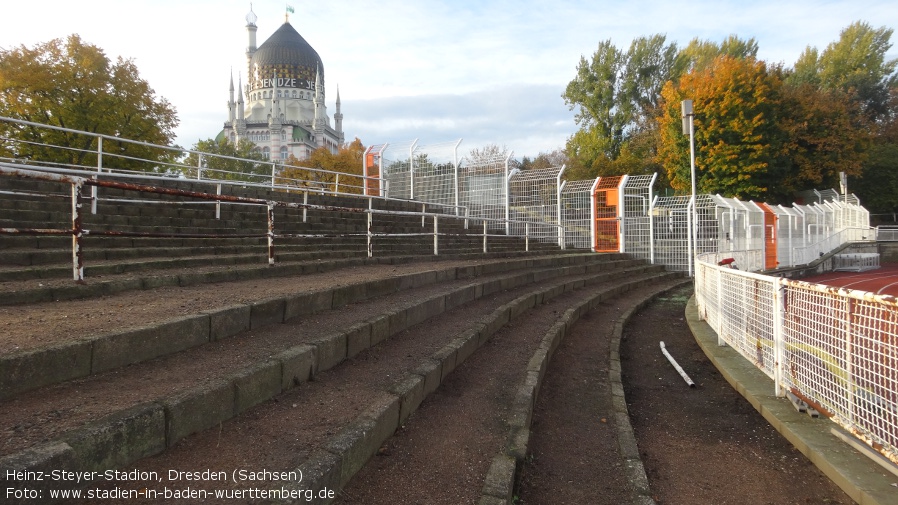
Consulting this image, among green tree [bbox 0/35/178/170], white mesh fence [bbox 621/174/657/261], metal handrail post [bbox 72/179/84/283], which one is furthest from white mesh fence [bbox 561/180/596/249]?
green tree [bbox 0/35/178/170]

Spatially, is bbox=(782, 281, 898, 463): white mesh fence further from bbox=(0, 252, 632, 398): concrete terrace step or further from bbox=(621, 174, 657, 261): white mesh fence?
bbox=(621, 174, 657, 261): white mesh fence

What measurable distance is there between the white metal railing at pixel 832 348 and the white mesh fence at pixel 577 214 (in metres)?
12.0

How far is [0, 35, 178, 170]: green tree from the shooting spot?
19.1 meters

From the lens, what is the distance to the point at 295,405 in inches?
119

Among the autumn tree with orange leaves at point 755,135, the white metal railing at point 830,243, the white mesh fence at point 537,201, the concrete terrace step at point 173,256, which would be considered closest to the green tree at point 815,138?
the autumn tree with orange leaves at point 755,135

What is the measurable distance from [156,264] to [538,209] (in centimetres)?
1295

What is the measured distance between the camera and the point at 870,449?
120 inches

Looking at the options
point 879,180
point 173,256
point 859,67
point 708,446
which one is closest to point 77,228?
point 173,256

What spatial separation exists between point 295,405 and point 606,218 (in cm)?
1550

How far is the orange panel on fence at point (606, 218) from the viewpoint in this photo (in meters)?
16.8

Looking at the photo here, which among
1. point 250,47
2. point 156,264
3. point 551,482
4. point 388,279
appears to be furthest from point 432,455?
point 250,47

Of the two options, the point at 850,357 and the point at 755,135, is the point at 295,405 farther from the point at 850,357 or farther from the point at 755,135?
the point at 755,135

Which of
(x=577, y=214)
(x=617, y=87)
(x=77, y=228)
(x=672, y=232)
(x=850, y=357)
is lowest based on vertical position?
(x=850, y=357)

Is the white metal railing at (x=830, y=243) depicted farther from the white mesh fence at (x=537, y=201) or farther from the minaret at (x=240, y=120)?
the minaret at (x=240, y=120)
